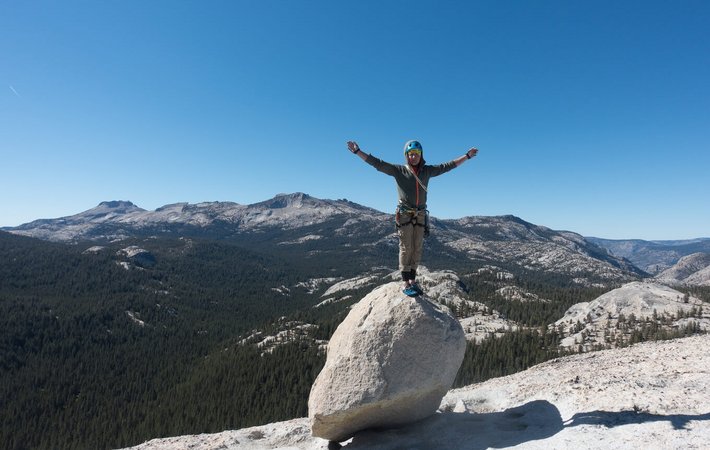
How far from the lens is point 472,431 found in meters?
12.1

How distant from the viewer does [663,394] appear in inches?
464

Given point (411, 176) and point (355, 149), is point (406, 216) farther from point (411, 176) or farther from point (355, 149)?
point (355, 149)

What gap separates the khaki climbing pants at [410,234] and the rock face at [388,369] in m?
1.74

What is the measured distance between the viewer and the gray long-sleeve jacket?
1237 centimetres

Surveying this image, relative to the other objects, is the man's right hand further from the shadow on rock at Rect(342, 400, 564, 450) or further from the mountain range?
the mountain range

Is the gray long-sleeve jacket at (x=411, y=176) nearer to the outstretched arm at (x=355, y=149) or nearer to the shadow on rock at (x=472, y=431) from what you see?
the outstretched arm at (x=355, y=149)

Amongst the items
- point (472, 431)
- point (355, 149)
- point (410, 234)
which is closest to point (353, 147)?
point (355, 149)

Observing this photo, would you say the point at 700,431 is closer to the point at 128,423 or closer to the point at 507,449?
the point at 507,449

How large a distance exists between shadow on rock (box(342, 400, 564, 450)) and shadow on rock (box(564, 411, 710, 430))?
2.05ft

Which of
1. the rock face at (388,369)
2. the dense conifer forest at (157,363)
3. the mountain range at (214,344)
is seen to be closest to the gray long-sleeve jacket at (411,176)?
the rock face at (388,369)

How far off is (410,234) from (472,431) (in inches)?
272

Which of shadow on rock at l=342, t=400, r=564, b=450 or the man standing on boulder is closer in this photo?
shadow on rock at l=342, t=400, r=564, b=450

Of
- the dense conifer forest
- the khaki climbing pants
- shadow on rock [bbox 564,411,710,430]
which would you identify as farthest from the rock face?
the dense conifer forest

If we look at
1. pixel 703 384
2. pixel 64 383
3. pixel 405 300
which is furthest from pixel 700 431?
pixel 64 383
